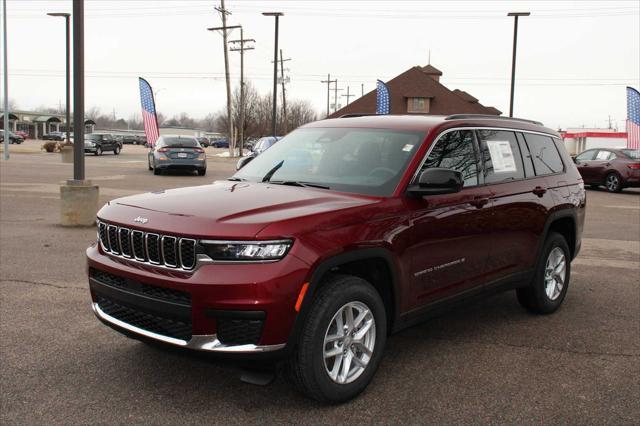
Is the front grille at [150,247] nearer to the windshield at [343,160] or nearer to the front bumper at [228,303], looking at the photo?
the front bumper at [228,303]

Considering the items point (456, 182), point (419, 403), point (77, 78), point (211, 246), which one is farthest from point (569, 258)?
point (77, 78)

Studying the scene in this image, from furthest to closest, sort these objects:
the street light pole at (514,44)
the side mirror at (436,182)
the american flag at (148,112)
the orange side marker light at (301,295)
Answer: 1. the street light pole at (514,44)
2. the american flag at (148,112)
3. the side mirror at (436,182)
4. the orange side marker light at (301,295)

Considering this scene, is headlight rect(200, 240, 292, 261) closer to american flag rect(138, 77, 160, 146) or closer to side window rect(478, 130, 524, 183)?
side window rect(478, 130, 524, 183)

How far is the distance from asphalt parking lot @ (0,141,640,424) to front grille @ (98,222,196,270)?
1.74 ft

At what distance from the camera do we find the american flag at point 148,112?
3017cm

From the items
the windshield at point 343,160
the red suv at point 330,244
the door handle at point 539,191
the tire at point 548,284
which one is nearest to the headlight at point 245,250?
the red suv at point 330,244

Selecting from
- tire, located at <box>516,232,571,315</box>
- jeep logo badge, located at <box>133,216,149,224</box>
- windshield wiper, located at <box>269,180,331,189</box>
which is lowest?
tire, located at <box>516,232,571,315</box>

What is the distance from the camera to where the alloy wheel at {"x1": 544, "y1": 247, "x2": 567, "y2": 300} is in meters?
5.84

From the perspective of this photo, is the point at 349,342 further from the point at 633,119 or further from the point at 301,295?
the point at 633,119

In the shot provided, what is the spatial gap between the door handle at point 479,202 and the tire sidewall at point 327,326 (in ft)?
4.21

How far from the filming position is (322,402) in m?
3.64

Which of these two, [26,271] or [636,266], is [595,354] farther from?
[26,271]

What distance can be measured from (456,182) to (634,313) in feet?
10.1

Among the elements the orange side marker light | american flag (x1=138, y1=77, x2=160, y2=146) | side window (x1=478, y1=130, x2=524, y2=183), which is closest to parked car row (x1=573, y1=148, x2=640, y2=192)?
side window (x1=478, y1=130, x2=524, y2=183)
